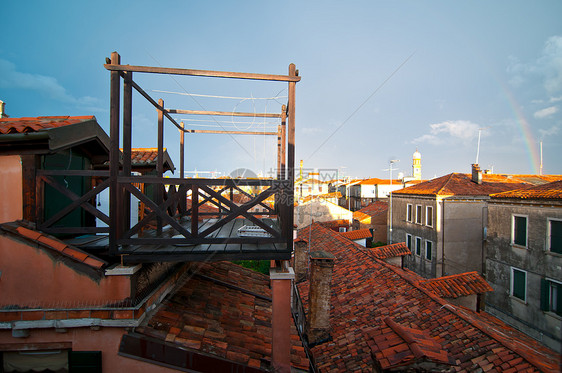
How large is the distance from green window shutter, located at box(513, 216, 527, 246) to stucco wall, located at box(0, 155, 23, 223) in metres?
18.0

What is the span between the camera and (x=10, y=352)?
3463mm

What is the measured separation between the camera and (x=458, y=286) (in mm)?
9297

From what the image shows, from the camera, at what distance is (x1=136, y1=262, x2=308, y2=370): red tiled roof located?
3779 millimetres

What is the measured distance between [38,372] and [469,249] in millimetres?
22776

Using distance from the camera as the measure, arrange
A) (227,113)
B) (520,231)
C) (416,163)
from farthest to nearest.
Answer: (416,163), (520,231), (227,113)

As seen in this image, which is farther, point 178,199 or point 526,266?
point 526,266

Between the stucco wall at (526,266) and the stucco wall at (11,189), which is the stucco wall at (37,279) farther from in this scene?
the stucco wall at (526,266)

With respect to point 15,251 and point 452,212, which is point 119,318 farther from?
point 452,212

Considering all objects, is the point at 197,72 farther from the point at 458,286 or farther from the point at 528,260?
the point at 528,260

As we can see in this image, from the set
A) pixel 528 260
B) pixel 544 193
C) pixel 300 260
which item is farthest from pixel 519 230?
pixel 300 260

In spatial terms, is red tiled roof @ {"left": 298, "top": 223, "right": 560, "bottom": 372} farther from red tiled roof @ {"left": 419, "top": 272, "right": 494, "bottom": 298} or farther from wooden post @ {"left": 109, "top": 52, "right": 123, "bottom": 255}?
wooden post @ {"left": 109, "top": 52, "right": 123, "bottom": 255}

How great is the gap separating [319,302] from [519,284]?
11.9 meters

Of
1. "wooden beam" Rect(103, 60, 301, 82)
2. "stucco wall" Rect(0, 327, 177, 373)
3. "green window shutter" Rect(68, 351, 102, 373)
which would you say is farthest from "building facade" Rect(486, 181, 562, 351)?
"green window shutter" Rect(68, 351, 102, 373)

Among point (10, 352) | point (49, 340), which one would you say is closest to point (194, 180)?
point (49, 340)
